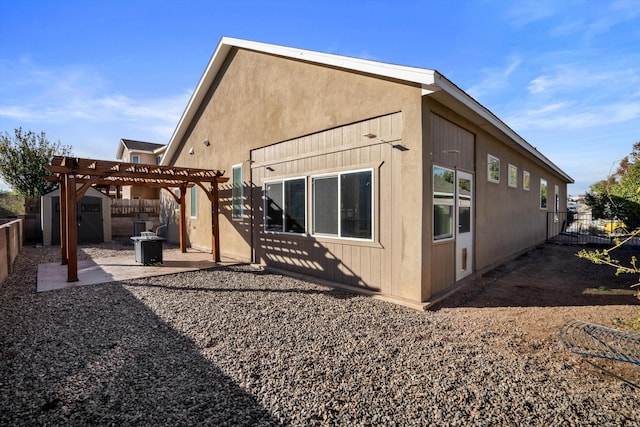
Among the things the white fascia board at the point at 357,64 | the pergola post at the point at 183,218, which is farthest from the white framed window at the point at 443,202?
the pergola post at the point at 183,218

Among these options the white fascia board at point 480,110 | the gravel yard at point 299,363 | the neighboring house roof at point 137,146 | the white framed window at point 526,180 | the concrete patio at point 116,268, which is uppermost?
the neighboring house roof at point 137,146

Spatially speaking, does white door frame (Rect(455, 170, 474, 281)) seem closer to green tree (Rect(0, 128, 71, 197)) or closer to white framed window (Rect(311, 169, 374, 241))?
white framed window (Rect(311, 169, 374, 241))

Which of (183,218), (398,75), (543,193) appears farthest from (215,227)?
(543,193)

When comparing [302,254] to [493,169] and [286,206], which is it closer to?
[286,206]

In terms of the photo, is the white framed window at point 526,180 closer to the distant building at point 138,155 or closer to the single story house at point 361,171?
the single story house at point 361,171

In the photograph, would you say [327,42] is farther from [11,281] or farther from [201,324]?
[11,281]

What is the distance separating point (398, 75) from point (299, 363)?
452cm

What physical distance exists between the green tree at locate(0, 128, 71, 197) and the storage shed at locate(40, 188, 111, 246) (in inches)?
319

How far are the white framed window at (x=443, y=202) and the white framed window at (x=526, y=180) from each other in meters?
6.37

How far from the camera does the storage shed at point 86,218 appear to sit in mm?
13133

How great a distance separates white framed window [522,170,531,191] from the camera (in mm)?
10742

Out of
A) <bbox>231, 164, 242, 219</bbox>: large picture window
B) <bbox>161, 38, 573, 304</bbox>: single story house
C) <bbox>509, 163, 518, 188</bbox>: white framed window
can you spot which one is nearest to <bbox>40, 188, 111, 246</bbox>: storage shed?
<bbox>161, 38, 573, 304</bbox>: single story house

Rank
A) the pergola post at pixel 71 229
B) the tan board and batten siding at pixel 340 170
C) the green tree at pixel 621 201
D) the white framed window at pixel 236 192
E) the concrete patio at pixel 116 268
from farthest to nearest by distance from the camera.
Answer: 1. the green tree at pixel 621 201
2. the white framed window at pixel 236 192
3. the concrete patio at pixel 116 268
4. the pergola post at pixel 71 229
5. the tan board and batten siding at pixel 340 170

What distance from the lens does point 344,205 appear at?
245 inches
